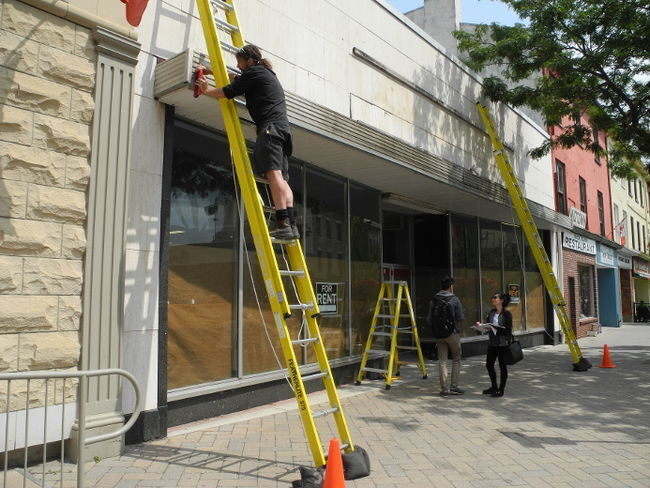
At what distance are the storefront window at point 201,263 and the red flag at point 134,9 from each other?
1421mm

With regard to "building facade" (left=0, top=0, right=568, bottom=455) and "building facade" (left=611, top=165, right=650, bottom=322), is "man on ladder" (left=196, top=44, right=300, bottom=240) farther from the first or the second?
"building facade" (left=611, top=165, right=650, bottom=322)

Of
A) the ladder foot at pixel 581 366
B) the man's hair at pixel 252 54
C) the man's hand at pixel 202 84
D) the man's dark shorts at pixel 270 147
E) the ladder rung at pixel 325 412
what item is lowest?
the ladder foot at pixel 581 366

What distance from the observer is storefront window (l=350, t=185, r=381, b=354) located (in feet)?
30.4

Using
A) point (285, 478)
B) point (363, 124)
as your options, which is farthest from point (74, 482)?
point (363, 124)

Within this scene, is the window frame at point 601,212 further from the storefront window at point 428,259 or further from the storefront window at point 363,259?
the storefront window at point 363,259

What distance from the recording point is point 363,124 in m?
7.86

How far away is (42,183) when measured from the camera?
4.52 meters

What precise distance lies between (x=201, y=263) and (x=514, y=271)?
11.5 meters

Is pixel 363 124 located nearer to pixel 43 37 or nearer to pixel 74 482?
pixel 43 37

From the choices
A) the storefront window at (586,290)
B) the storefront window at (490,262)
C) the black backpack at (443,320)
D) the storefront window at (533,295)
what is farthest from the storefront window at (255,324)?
Result: the storefront window at (586,290)

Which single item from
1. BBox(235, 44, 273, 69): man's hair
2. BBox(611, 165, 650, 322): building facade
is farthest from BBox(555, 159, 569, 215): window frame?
BBox(235, 44, 273, 69): man's hair

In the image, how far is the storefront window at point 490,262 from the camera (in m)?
13.6

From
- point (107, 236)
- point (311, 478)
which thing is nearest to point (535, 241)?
point (311, 478)

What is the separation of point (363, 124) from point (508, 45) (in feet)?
21.0
